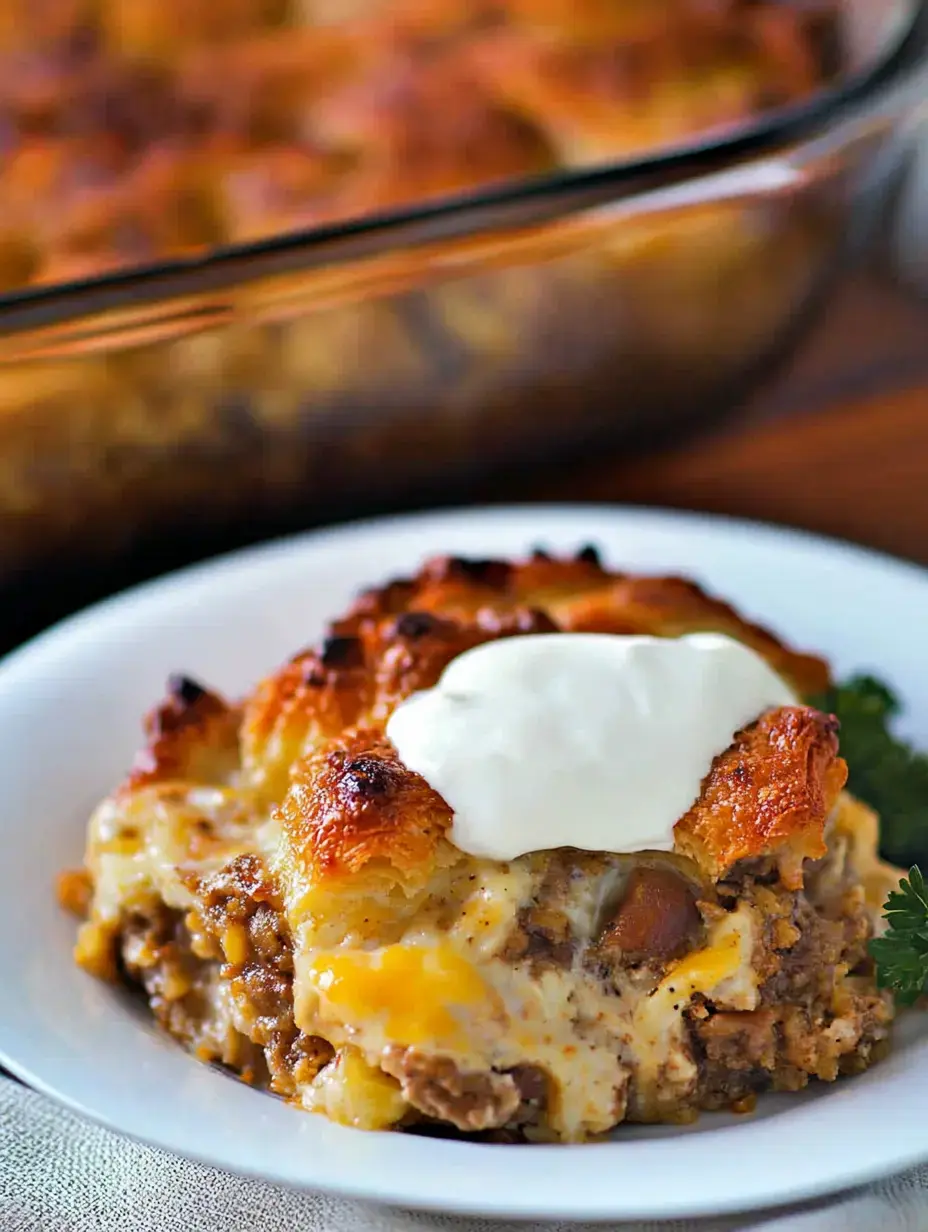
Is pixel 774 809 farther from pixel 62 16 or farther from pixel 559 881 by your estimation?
pixel 62 16

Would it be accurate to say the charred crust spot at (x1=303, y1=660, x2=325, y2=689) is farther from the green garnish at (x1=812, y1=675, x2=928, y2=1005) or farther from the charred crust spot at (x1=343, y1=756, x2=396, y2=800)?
the green garnish at (x1=812, y1=675, x2=928, y2=1005)

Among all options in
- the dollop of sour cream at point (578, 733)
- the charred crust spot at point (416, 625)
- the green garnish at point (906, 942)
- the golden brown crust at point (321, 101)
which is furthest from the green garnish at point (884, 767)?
the golden brown crust at point (321, 101)

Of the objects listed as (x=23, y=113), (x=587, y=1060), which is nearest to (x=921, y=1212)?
(x=587, y=1060)

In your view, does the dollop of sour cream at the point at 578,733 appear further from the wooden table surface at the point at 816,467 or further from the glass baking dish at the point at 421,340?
the wooden table surface at the point at 816,467

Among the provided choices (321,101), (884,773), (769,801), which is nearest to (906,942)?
(769,801)

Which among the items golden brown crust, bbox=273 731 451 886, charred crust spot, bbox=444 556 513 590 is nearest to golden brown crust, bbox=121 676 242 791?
golden brown crust, bbox=273 731 451 886

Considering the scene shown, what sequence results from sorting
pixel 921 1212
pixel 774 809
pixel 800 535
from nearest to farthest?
pixel 921 1212 → pixel 774 809 → pixel 800 535
